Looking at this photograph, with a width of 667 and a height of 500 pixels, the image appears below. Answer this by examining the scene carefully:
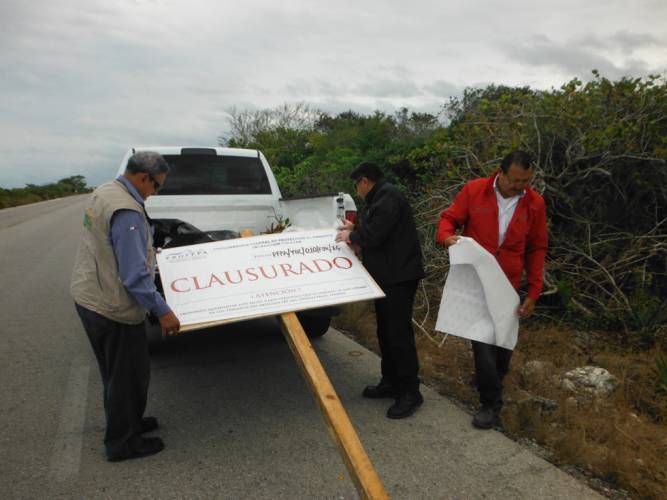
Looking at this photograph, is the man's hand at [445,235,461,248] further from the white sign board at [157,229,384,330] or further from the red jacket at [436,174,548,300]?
the white sign board at [157,229,384,330]

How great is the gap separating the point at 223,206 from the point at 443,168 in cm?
360

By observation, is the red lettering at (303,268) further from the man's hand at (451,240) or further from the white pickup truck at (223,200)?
the white pickup truck at (223,200)

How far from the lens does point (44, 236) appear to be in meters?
15.6

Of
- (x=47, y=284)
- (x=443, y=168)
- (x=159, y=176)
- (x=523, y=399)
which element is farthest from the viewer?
(x=47, y=284)

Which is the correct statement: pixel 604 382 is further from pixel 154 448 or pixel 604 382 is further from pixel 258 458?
pixel 154 448

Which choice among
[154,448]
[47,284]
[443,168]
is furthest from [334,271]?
[47,284]

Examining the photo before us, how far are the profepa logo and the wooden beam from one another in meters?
0.77

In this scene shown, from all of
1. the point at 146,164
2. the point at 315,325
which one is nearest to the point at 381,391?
the point at 315,325

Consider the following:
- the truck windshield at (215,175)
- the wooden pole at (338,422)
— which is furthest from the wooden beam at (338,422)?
the truck windshield at (215,175)

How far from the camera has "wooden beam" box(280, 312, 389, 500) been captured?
89.4 inches

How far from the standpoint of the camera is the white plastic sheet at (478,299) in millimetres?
3340

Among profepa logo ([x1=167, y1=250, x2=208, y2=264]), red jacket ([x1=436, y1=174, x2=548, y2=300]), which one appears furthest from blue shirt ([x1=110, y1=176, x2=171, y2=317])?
red jacket ([x1=436, y1=174, x2=548, y2=300])

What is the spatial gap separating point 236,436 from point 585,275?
13.6 feet

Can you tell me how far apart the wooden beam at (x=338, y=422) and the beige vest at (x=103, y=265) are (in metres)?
0.95
